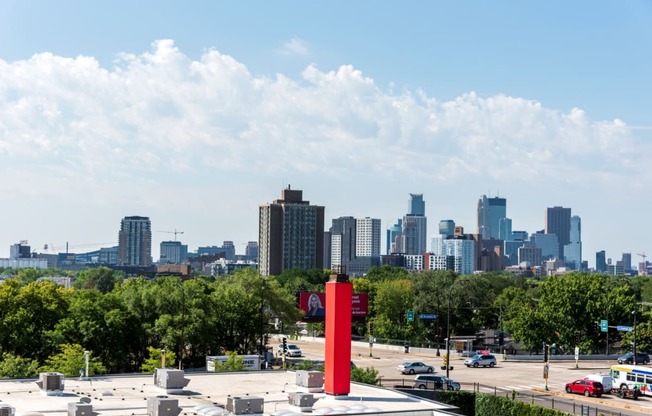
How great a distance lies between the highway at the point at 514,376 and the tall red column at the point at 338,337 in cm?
2123

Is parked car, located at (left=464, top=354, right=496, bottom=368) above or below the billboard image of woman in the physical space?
below

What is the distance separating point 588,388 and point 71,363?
3994 centimetres

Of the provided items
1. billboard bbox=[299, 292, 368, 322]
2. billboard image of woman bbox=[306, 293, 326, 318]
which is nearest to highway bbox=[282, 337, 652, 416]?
billboard bbox=[299, 292, 368, 322]

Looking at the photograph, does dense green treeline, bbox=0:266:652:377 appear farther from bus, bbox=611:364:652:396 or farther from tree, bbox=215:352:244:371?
bus, bbox=611:364:652:396

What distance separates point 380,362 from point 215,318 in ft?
59.8

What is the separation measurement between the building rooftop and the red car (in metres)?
25.9

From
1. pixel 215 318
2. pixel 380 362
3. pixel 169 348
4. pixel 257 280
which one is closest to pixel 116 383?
pixel 169 348

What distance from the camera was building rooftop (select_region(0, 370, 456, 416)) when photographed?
47.2m

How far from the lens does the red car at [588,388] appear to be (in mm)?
76688

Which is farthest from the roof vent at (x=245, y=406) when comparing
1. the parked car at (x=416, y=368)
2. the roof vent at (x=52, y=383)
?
the parked car at (x=416, y=368)

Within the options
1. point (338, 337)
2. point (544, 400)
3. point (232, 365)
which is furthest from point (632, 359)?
point (338, 337)

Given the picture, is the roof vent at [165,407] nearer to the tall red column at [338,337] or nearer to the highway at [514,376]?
the tall red column at [338,337]

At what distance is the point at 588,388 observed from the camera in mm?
76938

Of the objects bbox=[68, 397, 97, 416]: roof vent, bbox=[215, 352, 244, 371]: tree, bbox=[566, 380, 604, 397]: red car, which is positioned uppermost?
bbox=[68, 397, 97, 416]: roof vent
